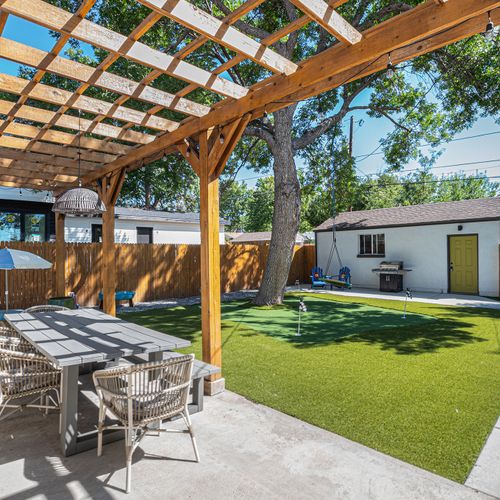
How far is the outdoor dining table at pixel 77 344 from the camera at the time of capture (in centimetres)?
283

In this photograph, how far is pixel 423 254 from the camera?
43.7 ft

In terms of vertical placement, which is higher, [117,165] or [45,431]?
[117,165]

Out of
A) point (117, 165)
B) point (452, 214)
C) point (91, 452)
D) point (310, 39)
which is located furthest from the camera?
point (452, 214)

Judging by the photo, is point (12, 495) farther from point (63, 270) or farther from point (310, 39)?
point (310, 39)

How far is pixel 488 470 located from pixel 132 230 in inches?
550

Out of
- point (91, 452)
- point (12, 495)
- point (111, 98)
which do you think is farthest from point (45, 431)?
point (111, 98)

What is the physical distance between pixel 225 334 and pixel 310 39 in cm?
969

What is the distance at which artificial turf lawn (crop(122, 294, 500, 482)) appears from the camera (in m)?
3.01

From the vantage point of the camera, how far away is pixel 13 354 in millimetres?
3105

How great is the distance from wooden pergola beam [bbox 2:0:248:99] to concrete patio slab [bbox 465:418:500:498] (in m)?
3.84

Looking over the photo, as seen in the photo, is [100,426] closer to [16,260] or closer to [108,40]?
[108,40]

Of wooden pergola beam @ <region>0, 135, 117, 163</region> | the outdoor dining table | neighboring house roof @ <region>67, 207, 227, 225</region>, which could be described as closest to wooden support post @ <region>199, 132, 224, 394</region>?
the outdoor dining table

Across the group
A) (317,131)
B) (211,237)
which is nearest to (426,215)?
(317,131)

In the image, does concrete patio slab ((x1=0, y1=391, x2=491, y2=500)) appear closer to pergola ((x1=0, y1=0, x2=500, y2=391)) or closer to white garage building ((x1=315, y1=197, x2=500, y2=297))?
pergola ((x1=0, y1=0, x2=500, y2=391))
